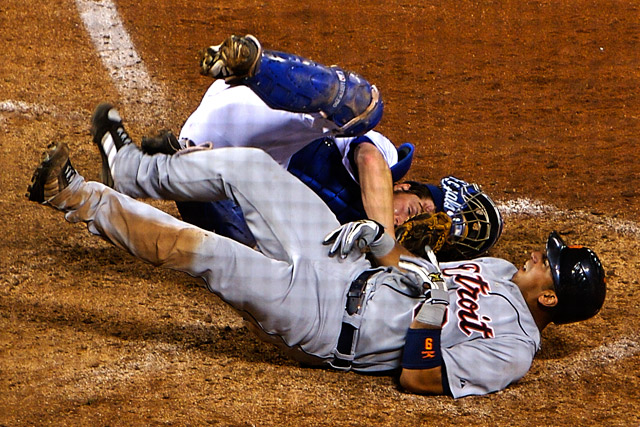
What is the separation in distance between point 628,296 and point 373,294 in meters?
1.55

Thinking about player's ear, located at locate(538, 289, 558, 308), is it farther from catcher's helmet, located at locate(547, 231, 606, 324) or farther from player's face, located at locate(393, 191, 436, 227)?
player's face, located at locate(393, 191, 436, 227)

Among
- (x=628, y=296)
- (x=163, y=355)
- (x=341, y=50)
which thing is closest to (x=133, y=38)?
(x=341, y=50)

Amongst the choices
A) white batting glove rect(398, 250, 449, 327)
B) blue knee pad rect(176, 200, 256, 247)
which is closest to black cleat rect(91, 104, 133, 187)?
blue knee pad rect(176, 200, 256, 247)

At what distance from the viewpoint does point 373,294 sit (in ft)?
11.5

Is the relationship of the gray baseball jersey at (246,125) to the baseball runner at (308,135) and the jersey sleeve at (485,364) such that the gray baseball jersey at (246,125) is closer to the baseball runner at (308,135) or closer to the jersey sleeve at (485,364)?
the baseball runner at (308,135)

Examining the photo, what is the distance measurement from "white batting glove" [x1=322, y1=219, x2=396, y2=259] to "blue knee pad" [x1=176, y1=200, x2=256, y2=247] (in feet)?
2.34

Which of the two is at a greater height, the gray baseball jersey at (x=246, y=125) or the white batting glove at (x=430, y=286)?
the gray baseball jersey at (x=246, y=125)

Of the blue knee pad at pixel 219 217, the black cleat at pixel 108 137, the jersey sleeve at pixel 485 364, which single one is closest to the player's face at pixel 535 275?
the jersey sleeve at pixel 485 364

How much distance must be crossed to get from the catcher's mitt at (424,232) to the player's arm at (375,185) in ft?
0.30

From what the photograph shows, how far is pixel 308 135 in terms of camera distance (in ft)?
13.1

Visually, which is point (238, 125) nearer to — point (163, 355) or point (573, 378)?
point (163, 355)

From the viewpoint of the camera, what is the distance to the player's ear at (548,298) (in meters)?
3.65

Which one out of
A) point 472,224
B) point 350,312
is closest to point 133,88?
point 472,224

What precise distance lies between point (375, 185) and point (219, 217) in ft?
2.39
